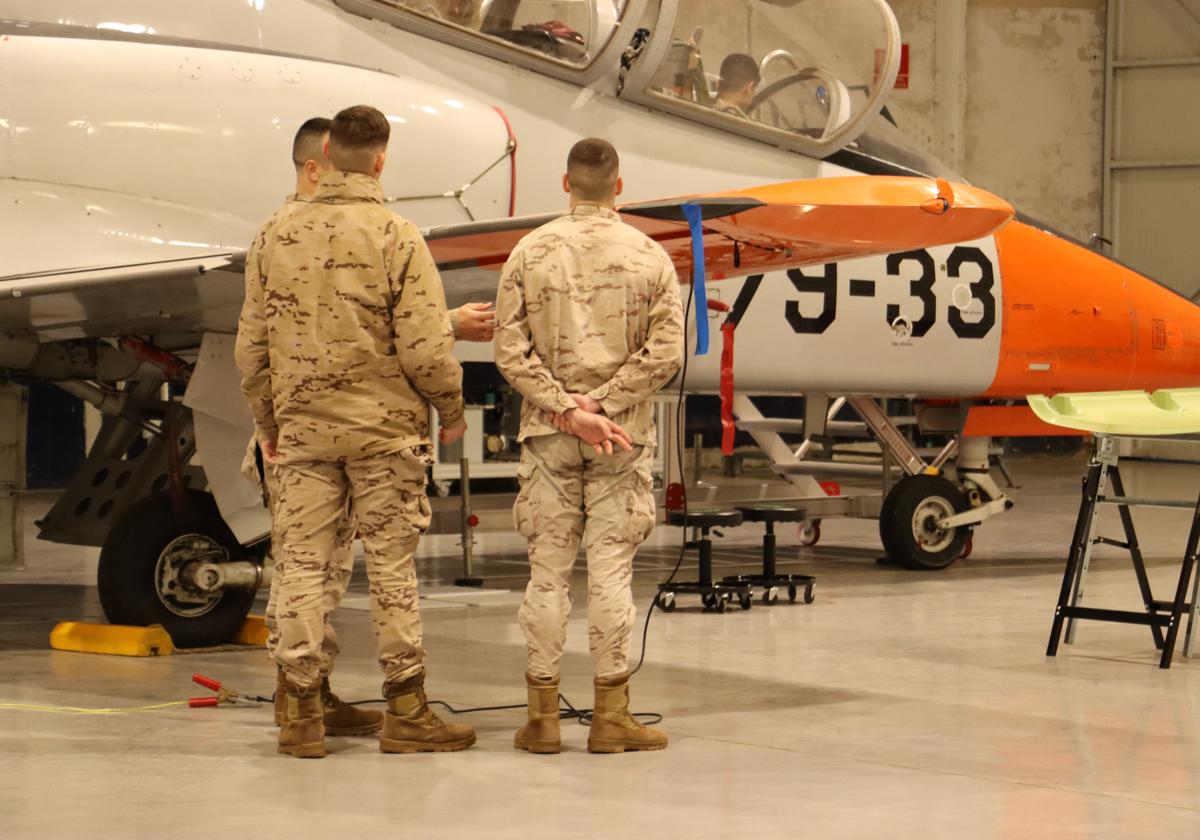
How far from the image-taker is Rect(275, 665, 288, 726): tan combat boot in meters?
5.34

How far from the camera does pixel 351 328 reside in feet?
17.1

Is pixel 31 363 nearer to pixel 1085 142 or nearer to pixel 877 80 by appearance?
pixel 877 80

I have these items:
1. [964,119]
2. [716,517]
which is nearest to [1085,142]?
[964,119]

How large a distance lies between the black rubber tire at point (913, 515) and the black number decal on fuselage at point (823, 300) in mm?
1507

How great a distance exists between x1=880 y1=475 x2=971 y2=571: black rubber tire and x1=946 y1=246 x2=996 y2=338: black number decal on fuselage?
1.10 m

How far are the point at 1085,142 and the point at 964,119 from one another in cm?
222

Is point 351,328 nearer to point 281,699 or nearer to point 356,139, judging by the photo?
point 356,139

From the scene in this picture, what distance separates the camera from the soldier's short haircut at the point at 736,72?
9.62 meters

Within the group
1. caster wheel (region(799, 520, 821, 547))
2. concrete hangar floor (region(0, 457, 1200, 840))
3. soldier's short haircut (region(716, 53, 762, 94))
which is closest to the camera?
concrete hangar floor (region(0, 457, 1200, 840))

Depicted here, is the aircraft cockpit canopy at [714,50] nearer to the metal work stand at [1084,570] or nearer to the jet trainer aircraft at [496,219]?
the jet trainer aircraft at [496,219]

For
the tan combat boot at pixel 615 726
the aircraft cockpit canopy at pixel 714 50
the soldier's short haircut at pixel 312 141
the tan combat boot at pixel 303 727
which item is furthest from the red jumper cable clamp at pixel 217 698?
the aircraft cockpit canopy at pixel 714 50

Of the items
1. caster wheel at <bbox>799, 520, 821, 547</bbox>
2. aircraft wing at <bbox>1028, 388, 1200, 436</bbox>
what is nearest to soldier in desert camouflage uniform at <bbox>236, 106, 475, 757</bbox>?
aircraft wing at <bbox>1028, 388, 1200, 436</bbox>

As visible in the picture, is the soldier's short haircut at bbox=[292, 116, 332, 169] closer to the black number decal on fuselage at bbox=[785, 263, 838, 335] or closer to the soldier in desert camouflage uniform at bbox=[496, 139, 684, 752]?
the soldier in desert camouflage uniform at bbox=[496, 139, 684, 752]

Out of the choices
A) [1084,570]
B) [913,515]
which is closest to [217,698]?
[1084,570]
